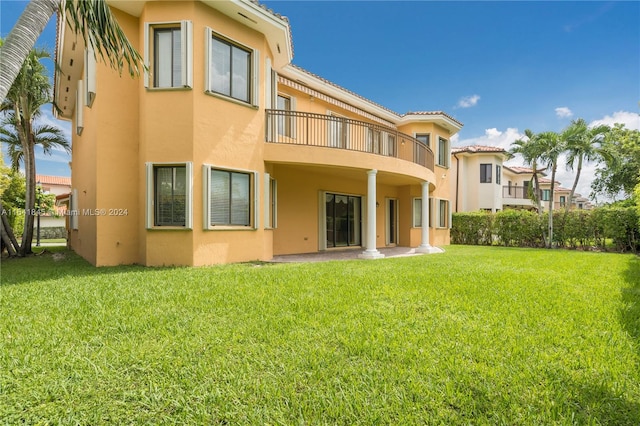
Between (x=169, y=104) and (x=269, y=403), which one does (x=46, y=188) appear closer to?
(x=169, y=104)

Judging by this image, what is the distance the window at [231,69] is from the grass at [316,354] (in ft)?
20.9

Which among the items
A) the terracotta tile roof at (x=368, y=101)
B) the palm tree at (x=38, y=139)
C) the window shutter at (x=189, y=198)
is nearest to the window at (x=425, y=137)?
the terracotta tile roof at (x=368, y=101)

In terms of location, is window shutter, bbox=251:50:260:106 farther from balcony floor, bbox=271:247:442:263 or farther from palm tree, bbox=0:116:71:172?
palm tree, bbox=0:116:71:172

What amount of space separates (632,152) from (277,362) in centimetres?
3120

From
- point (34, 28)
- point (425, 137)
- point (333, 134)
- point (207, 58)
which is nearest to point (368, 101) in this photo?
point (333, 134)

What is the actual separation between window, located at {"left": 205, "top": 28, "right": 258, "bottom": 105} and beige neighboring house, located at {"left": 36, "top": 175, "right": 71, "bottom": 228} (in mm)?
32074

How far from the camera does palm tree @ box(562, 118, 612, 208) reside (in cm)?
1828

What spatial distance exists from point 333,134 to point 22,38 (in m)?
10.5

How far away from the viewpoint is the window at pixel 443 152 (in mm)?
20078

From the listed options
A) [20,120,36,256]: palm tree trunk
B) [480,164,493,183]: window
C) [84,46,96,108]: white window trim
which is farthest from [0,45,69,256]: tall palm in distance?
[480,164,493,183]: window

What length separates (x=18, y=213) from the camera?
88.0 feet

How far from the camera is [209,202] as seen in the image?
944cm

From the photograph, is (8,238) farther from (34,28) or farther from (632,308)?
(632,308)

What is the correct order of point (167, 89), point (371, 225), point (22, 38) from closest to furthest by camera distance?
1. point (22, 38)
2. point (167, 89)
3. point (371, 225)
